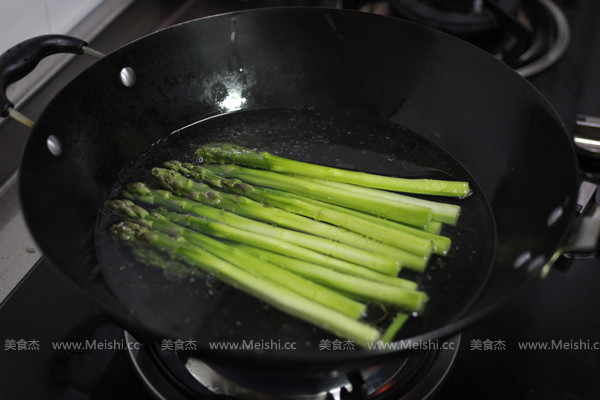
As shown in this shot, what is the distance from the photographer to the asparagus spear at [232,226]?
3.96ft

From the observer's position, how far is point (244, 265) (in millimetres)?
1206

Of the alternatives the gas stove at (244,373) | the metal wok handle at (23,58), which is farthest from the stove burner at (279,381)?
the metal wok handle at (23,58)

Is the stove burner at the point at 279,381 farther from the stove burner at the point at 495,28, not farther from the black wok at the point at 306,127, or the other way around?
the stove burner at the point at 495,28

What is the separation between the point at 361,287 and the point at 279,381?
25 cm

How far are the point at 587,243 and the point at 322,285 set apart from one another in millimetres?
513

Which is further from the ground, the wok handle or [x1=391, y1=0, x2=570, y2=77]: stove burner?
the wok handle

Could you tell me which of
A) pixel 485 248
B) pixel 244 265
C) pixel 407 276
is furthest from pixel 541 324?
pixel 244 265

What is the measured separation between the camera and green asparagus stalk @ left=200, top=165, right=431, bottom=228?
1296 mm

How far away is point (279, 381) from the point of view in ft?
3.69

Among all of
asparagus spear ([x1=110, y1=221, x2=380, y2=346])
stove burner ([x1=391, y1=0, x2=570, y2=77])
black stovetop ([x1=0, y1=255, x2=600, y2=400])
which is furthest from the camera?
stove burner ([x1=391, y1=0, x2=570, y2=77])

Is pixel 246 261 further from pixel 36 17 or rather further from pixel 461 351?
pixel 36 17

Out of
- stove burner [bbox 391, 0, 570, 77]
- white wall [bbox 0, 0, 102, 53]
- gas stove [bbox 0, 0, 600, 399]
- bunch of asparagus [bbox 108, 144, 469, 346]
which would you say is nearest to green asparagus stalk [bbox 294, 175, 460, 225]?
bunch of asparagus [bbox 108, 144, 469, 346]

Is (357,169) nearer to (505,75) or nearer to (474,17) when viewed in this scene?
(505,75)

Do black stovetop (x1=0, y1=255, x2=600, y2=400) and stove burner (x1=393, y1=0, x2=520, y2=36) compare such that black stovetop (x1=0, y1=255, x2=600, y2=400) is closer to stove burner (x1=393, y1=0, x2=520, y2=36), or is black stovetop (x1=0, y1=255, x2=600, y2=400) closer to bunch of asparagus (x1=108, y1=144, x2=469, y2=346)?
bunch of asparagus (x1=108, y1=144, x2=469, y2=346)
